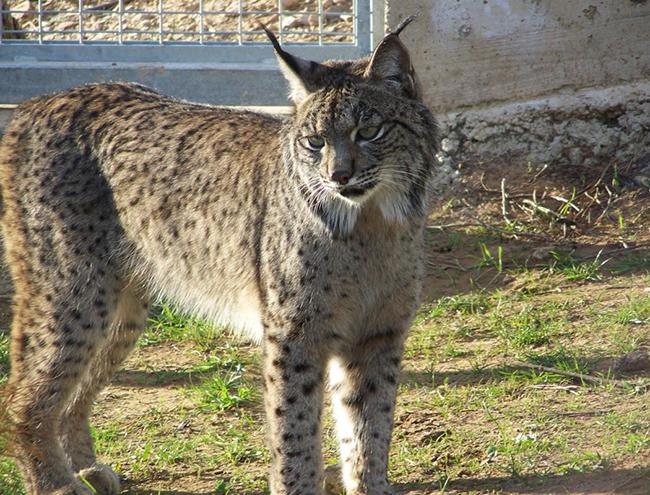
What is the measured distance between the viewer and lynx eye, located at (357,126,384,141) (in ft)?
14.0

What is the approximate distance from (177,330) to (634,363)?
8.54ft

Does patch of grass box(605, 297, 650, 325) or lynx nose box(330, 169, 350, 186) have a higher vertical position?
lynx nose box(330, 169, 350, 186)

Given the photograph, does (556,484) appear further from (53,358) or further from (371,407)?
(53,358)

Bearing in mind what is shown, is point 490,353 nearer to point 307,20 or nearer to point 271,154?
point 271,154

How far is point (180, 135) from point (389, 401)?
148 centimetres

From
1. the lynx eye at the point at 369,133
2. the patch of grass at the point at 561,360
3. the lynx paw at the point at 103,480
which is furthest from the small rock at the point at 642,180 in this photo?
the lynx paw at the point at 103,480

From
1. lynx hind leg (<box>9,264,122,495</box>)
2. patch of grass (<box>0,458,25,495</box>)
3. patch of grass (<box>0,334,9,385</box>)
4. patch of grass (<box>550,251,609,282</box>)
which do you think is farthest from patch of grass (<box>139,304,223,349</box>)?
patch of grass (<box>550,251,609,282</box>)

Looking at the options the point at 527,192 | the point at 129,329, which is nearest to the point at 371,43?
the point at 527,192

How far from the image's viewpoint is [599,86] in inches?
283

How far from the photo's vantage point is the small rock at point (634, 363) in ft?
17.3

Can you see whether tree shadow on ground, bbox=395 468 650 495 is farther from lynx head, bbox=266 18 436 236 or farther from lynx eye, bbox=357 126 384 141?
lynx eye, bbox=357 126 384 141

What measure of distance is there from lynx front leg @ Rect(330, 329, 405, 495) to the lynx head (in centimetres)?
55

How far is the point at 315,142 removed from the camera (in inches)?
171

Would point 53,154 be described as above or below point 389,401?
above
